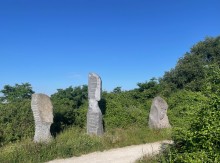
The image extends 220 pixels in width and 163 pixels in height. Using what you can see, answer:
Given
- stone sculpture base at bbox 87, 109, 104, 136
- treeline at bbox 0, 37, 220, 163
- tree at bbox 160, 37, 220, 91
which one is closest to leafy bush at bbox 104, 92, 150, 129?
treeline at bbox 0, 37, 220, 163

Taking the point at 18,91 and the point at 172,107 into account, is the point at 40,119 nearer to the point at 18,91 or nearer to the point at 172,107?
the point at 18,91

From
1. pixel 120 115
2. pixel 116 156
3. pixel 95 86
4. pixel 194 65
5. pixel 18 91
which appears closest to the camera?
pixel 116 156

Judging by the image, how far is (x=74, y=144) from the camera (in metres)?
12.6

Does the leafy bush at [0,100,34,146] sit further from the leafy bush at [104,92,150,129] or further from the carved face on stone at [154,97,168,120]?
the carved face on stone at [154,97,168,120]

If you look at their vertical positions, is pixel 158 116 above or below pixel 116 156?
above

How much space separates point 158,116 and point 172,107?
164 inches

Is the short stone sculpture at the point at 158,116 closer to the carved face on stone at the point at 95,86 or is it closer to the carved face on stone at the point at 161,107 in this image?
the carved face on stone at the point at 161,107

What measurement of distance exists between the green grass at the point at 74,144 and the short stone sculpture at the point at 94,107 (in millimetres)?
446

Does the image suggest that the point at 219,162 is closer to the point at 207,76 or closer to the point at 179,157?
the point at 179,157

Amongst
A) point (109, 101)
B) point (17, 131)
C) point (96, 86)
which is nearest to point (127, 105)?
point (109, 101)

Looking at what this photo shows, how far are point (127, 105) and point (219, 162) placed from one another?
14.5m

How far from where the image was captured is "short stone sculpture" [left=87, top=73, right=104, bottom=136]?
49.2ft

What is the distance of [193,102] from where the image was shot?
7.09 metres

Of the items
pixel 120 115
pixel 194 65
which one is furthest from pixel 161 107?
pixel 194 65
